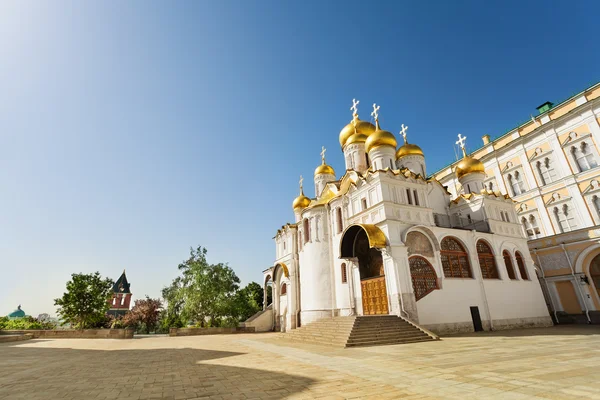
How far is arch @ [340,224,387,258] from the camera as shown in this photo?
15.1 meters

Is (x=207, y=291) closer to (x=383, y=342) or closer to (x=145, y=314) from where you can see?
(x=145, y=314)

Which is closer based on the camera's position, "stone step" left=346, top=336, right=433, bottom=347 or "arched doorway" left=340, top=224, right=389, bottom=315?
"stone step" left=346, top=336, right=433, bottom=347

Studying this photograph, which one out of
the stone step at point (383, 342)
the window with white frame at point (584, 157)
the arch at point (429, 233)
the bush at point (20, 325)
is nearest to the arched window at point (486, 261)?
the arch at point (429, 233)

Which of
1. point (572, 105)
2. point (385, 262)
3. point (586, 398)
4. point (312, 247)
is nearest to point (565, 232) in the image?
point (572, 105)

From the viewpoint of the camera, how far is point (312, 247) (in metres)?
21.9

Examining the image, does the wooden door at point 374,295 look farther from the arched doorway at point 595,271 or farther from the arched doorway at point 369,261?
the arched doorway at point 595,271

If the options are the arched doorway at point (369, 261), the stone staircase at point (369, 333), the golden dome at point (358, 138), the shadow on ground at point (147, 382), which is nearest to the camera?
the shadow on ground at point (147, 382)

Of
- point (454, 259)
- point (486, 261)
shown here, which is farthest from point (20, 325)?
point (486, 261)

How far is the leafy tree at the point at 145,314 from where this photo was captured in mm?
30734

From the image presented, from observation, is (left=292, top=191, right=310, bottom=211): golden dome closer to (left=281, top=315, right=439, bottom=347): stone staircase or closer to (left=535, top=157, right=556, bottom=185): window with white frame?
(left=281, top=315, right=439, bottom=347): stone staircase

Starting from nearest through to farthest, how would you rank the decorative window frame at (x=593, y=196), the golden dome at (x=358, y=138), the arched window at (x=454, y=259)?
the arched window at (x=454, y=259)
the decorative window frame at (x=593, y=196)
the golden dome at (x=358, y=138)

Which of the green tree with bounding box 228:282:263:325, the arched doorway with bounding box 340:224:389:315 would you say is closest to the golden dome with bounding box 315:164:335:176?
the arched doorway with bounding box 340:224:389:315

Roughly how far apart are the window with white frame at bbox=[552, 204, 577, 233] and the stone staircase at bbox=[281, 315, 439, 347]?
16.3 m

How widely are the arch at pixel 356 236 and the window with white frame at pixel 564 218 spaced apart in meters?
15.9
